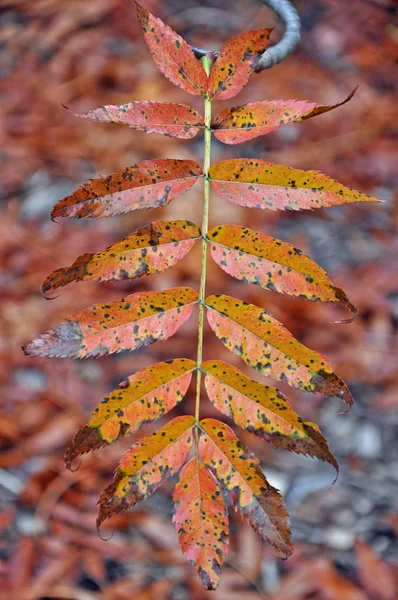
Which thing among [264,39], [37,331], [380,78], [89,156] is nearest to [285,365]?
[264,39]

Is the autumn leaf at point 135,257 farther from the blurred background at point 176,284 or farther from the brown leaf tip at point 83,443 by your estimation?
the blurred background at point 176,284

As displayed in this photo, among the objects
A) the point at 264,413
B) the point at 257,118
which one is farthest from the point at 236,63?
the point at 264,413

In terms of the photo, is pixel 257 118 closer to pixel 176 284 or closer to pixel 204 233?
pixel 204 233

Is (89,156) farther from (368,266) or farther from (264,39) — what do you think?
(264,39)

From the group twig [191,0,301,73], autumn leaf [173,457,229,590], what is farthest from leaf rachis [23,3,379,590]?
twig [191,0,301,73]

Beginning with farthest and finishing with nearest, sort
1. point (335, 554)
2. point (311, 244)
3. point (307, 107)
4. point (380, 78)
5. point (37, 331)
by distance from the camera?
1. point (380, 78)
2. point (311, 244)
3. point (37, 331)
4. point (335, 554)
5. point (307, 107)

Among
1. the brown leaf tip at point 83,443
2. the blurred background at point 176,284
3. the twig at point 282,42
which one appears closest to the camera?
the brown leaf tip at point 83,443

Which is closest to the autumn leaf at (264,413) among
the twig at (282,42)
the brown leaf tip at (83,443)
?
the brown leaf tip at (83,443)
